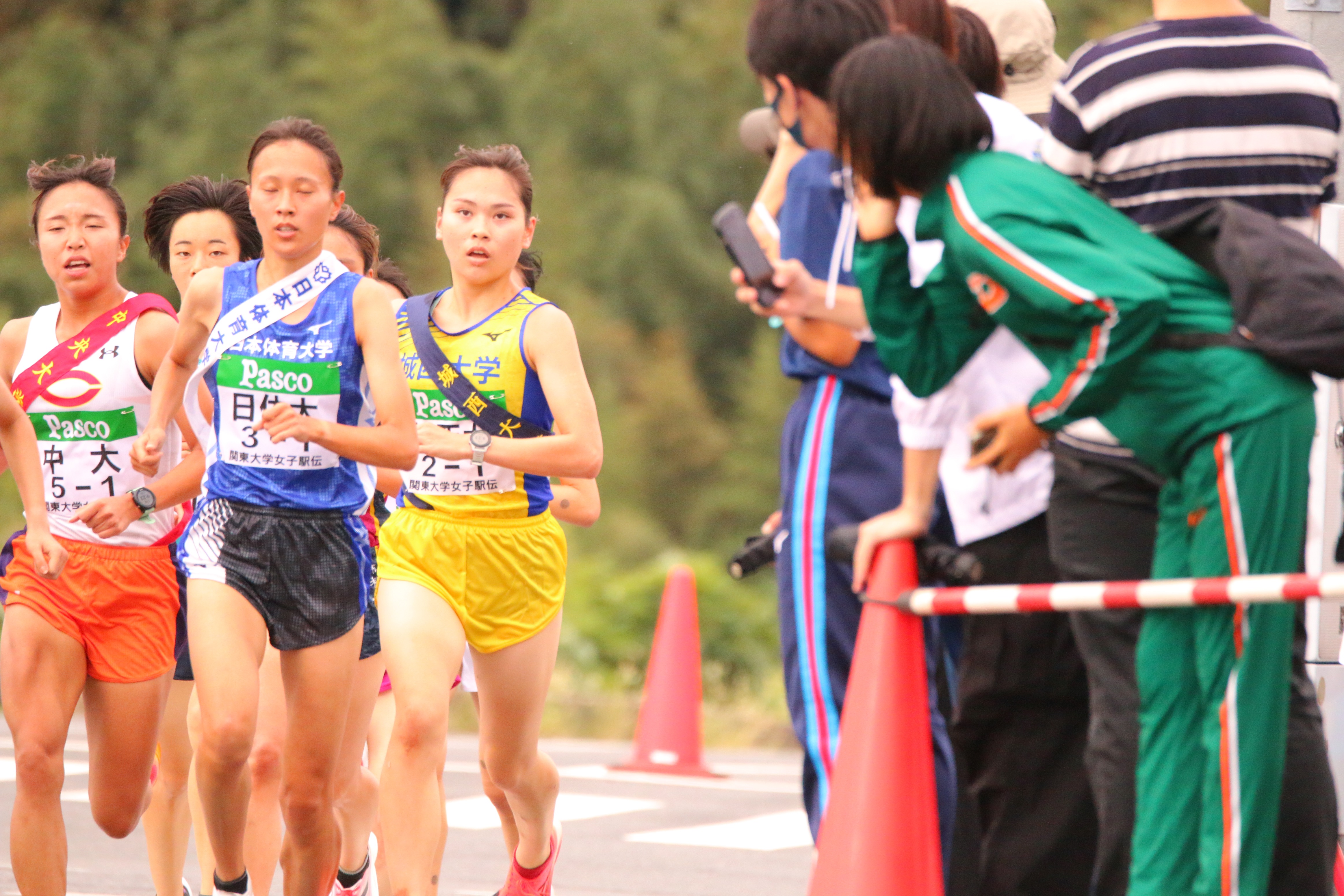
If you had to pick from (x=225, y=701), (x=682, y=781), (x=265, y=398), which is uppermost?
(x=265, y=398)

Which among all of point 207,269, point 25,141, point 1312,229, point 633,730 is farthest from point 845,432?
point 25,141

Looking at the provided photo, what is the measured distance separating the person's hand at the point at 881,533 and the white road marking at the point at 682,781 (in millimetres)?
6167

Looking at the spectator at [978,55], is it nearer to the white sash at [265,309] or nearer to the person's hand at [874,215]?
the person's hand at [874,215]

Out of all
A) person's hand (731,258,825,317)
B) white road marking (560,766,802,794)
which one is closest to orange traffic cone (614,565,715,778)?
white road marking (560,766,802,794)

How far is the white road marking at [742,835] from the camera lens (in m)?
8.11

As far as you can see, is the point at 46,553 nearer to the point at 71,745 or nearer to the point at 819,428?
the point at 819,428

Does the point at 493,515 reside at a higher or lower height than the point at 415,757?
higher

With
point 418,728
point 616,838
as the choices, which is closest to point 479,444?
point 418,728

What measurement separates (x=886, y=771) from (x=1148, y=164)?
50.9 inches

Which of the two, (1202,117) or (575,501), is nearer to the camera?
(1202,117)

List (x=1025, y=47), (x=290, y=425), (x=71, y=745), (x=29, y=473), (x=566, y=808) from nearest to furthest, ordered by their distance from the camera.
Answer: (x=290, y=425) < (x=29, y=473) < (x=1025, y=47) < (x=566, y=808) < (x=71, y=745)

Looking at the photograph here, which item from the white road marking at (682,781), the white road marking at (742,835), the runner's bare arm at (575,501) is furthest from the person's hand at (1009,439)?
the white road marking at (682,781)

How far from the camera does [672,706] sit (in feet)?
35.5

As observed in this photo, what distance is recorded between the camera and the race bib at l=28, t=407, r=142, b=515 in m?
5.61
